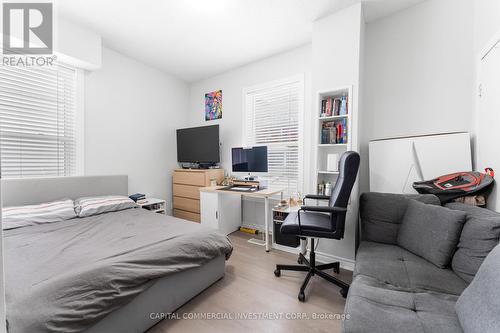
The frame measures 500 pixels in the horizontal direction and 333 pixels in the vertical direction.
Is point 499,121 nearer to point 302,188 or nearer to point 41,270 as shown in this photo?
point 302,188

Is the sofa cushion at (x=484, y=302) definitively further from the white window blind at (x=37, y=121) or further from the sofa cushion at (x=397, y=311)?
the white window blind at (x=37, y=121)

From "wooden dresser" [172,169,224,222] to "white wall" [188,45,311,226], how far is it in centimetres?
47

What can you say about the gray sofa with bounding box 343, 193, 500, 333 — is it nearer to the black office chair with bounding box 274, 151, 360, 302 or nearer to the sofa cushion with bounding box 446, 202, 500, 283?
the sofa cushion with bounding box 446, 202, 500, 283

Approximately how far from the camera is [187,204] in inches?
147

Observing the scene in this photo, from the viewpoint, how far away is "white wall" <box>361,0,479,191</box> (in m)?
2.10

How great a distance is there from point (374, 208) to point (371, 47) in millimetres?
1907

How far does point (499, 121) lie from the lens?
1571mm

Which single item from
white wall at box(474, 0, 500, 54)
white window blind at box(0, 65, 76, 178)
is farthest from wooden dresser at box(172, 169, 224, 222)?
white wall at box(474, 0, 500, 54)

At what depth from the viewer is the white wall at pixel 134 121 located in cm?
305

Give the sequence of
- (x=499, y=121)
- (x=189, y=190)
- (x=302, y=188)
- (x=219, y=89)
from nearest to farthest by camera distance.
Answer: (x=499, y=121) → (x=302, y=188) → (x=189, y=190) → (x=219, y=89)

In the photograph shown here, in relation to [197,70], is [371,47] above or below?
below

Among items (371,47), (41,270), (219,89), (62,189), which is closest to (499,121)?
(371,47)

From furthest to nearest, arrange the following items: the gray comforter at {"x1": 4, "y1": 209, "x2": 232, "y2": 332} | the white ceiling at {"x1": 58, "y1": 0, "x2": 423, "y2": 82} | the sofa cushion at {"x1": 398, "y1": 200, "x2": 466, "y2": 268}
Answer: the white ceiling at {"x1": 58, "y1": 0, "x2": 423, "y2": 82}
the sofa cushion at {"x1": 398, "y1": 200, "x2": 466, "y2": 268}
the gray comforter at {"x1": 4, "y1": 209, "x2": 232, "y2": 332}

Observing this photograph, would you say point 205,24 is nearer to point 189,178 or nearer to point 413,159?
point 189,178
